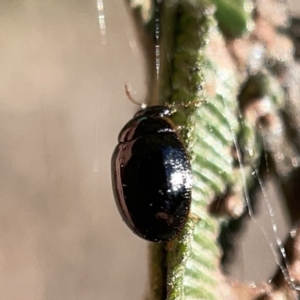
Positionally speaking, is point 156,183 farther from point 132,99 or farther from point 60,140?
point 60,140

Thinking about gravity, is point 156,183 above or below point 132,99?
below

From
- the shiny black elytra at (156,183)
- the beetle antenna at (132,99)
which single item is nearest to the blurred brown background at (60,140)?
the beetle antenna at (132,99)

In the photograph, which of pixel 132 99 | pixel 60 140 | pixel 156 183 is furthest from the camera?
pixel 60 140

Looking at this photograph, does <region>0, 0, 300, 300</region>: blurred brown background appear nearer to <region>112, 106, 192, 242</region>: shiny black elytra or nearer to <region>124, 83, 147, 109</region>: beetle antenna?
<region>124, 83, 147, 109</region>: beetle antenna

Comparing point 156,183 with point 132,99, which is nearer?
point 156,183

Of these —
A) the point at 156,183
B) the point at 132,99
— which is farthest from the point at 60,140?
the point at 156,183

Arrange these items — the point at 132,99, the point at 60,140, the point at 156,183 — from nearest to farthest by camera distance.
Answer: the point at 156,183
the point at 132,99
the point at 60,140
